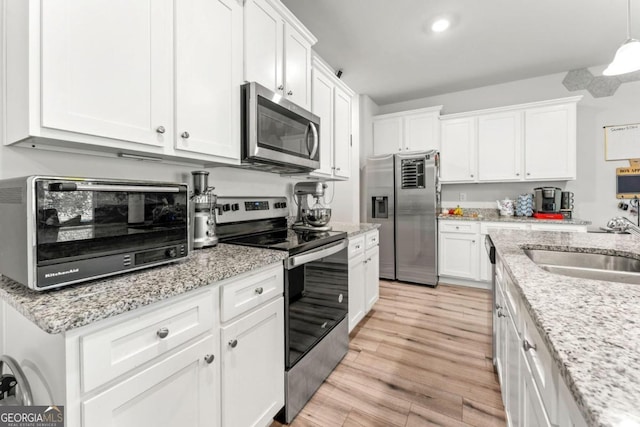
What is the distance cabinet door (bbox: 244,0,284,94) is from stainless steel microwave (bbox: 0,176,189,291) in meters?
0.98

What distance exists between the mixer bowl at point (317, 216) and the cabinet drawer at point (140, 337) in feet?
4.10

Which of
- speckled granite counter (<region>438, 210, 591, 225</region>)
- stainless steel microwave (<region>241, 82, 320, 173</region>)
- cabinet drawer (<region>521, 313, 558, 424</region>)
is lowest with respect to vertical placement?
cabinet drawer (<region>521, 313, 558, 424</region>)

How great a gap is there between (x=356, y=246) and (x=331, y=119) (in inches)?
46.8

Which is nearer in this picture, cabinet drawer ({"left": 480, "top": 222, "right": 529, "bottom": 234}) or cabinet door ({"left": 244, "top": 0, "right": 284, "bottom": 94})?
cabinet door ({"left": 244, "top": 0, "right": 284, "bottom": 94})

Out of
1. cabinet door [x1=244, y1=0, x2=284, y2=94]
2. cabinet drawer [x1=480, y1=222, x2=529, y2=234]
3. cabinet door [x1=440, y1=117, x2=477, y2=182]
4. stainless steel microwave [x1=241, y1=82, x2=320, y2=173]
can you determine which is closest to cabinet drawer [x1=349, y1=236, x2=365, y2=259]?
stainless steel microwave [x1=241, y1=82, x2=320, y2=173]

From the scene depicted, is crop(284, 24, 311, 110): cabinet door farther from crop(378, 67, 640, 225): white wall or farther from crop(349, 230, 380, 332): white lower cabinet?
crop(378, 67, 640, 225): white wall

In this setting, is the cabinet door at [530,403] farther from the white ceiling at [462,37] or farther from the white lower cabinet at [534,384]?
the white ceiling at [462,37]

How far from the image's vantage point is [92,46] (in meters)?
0.99

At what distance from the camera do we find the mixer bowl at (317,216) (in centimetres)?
218

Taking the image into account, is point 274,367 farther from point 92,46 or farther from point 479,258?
point 479,258

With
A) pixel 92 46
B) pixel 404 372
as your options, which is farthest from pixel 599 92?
pixel 92 46

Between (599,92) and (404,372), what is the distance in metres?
4.00

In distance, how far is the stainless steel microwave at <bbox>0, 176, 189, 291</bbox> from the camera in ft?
2.45

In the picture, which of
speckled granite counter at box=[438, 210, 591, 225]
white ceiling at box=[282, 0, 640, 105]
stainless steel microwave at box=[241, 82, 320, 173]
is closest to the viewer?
stainless steel microwave at box=[241, 82, 320, 173]
